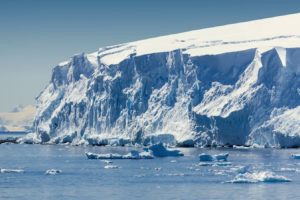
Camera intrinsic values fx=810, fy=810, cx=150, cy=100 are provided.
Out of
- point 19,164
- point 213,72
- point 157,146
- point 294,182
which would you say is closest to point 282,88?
point 213,72

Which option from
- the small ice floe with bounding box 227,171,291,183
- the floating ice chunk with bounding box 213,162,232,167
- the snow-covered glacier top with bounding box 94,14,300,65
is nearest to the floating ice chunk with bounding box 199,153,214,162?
the floating ice chunk with bounding box 213,162,232,167

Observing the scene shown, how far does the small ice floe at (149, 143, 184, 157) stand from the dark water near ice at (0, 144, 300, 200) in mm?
2057

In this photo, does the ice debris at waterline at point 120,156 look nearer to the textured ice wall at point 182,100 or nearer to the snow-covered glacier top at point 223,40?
the textured ice wall at point 182,100

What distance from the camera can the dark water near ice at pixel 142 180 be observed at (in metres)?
31.6

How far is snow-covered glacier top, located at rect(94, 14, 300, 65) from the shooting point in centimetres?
6755

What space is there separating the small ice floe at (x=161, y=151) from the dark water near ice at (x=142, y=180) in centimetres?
206

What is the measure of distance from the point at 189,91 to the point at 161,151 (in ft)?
41.2

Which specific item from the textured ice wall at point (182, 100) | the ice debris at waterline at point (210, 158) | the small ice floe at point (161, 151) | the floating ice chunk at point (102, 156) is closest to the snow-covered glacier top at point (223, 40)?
the textured ice wall at point (182, 100)

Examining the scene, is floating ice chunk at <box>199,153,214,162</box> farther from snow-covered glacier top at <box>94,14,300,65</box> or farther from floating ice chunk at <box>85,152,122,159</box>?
snow-covered glacier top at <box>94,14,300,65</box>

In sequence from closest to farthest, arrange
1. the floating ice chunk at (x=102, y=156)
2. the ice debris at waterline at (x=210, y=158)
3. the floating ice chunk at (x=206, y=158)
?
1. the ice debris at waterline at (x=210, y=158)
2. the floating ice chunk at (x=206, y=158)
3. the floating ice chunk at (x=102, y=156)

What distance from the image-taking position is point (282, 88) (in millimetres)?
63500

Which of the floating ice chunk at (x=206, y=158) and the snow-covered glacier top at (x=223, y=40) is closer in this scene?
the floating ice chunk at (x=206, y=158)

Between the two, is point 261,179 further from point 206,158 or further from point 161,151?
point 161,151

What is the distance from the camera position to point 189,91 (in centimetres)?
6775
